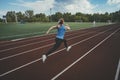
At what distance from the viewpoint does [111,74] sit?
707cm

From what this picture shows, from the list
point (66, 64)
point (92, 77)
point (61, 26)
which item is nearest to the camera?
point (92, 77)

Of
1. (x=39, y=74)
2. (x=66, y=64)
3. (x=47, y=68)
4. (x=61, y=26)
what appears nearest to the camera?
(x=39, y=74)

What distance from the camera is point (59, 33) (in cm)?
966

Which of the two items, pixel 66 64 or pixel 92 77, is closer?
pixel 92 77

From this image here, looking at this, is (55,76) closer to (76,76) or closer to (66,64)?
(76,76)

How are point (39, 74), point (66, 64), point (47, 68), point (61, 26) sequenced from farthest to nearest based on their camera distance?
point (61, 26)
point (66, 64)
point (47, 68)
point (39, 74)

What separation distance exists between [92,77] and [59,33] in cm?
351

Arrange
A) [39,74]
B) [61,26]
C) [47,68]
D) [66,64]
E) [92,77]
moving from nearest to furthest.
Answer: [92,77]
[39,74]
[47,68]
[66,64]
[61,26]

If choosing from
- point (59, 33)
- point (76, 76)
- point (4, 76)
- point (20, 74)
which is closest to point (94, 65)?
point (76, 76)

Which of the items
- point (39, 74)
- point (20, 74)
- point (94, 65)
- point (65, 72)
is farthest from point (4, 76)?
point (94, 65)

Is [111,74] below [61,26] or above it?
below

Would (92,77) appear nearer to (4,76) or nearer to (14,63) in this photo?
(4,76)

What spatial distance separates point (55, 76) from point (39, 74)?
680mm

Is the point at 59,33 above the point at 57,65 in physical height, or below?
above
